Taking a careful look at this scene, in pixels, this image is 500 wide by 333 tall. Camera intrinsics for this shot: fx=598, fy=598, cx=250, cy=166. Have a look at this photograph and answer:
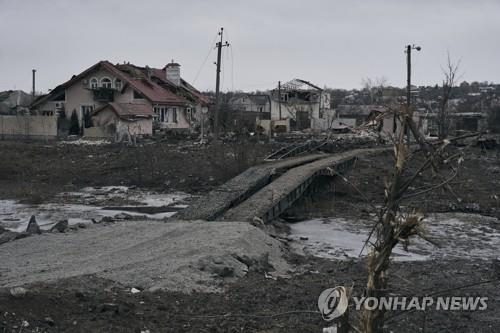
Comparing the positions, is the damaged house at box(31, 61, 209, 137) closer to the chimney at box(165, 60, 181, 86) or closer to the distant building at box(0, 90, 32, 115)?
the chimney at box(165, 60, 181, 86)

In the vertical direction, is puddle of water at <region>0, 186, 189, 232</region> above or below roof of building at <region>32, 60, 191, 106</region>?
below

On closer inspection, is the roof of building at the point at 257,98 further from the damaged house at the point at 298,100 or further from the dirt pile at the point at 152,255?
the dirt pile at the point at 152,255

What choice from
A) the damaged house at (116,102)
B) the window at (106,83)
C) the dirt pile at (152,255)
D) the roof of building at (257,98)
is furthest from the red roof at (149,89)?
the roof of building at (257,98)

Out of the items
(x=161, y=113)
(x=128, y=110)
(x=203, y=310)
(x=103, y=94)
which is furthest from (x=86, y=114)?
(x=203, y=310)

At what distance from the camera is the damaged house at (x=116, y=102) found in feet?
136

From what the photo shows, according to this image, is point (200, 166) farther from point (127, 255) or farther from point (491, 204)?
point (127, 255)

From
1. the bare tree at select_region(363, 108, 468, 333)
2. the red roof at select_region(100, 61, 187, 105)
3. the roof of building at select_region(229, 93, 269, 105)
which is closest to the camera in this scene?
the bare tree at select_region(363, 108, 468, 333)

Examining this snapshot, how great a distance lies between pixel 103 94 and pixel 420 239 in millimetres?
37152

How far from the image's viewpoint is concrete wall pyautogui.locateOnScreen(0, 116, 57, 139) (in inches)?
1599

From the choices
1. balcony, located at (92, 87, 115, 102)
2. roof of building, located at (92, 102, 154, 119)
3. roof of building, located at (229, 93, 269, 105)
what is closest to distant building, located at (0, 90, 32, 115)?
balcony, located at (92, 87, 115, 102)

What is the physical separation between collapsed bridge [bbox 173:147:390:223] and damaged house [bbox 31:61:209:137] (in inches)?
949

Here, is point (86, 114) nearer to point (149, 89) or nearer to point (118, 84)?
point (118, 84)

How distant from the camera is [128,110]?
4166 centimetres

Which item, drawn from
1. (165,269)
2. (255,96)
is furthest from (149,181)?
(255,96)
